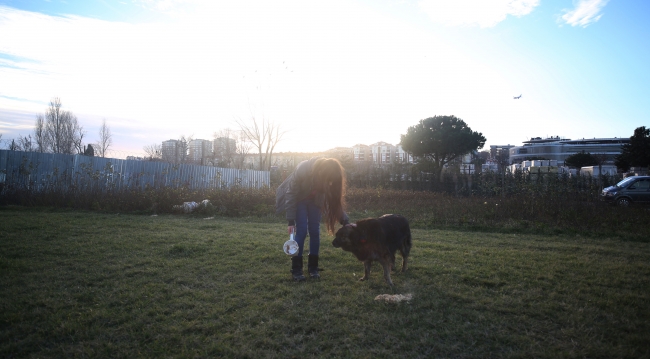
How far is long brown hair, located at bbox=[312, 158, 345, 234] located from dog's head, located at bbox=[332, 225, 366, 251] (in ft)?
0.92

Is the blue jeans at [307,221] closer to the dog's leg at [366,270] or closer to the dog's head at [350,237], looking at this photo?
the dog's head at [350,237]

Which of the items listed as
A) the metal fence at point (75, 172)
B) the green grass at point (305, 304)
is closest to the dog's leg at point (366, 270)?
the green grass at point (305, 304)

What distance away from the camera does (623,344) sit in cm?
269

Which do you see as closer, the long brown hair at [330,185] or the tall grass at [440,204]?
the long brown hair at [330,185]

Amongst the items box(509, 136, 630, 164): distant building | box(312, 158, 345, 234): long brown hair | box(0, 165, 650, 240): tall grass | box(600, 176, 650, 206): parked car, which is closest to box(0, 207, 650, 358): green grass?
box(312, 158, 345, 234): long brown hair


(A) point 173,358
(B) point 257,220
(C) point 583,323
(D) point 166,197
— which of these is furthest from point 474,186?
(A) point 173,358

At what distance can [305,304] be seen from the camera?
139 inches

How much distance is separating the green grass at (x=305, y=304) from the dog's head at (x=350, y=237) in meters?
A: 0.47

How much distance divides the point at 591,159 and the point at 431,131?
20155 millimetres

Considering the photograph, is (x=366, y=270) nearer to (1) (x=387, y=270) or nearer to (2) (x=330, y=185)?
(1) (x=387, y=270)

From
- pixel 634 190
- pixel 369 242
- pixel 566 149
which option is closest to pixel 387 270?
pixel 369 242

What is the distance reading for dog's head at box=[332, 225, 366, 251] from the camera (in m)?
4.22

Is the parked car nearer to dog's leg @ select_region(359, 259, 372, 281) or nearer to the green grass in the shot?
the green grass

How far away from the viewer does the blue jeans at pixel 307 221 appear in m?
4.43
